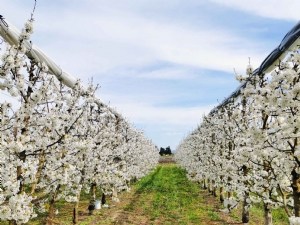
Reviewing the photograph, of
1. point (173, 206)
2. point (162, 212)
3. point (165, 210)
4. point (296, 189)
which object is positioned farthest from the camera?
point (173, 206)

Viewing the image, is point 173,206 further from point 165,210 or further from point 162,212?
point 162,212

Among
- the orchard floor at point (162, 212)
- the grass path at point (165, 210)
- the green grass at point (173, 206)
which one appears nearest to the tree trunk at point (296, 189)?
the orchard floor at point (162, 212)

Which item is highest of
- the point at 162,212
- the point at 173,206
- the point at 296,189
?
the point at 296,189

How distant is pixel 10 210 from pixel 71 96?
15.0ft

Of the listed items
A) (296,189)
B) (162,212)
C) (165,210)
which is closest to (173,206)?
(165,210)

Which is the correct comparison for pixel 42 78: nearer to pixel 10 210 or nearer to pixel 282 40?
pixel 10 210

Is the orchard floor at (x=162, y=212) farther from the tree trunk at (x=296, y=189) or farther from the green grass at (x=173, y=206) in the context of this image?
the tree trunk at (x=296, y=189)

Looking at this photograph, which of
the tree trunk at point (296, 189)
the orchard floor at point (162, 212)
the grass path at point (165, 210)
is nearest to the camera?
the tree trunk at point (296, 189)

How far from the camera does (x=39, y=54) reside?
11539 millimetres

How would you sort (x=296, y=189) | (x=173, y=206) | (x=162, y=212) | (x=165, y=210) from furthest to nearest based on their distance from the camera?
(x=173, y=206) → (x=165, y=210) → (x=162, y=212) → (x=296, y=189)

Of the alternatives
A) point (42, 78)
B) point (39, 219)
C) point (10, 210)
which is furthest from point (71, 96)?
point (39, 219)

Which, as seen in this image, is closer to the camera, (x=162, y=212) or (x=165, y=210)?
(x=162, y=212)

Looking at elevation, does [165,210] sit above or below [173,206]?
below

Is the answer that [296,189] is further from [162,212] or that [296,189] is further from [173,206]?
[173,206]
